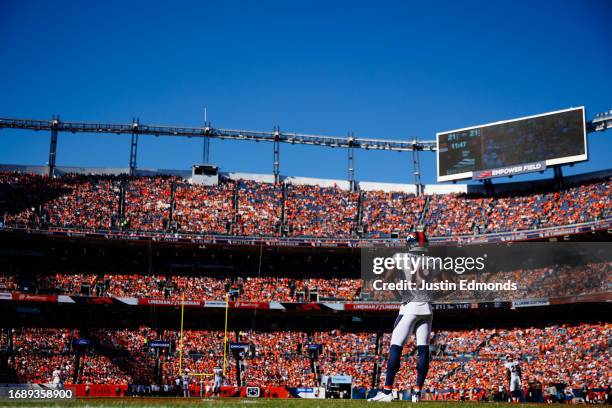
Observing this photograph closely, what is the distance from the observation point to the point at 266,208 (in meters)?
60.2

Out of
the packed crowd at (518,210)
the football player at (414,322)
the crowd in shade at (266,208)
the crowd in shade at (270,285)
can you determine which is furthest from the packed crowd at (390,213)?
the football player at (414,322)

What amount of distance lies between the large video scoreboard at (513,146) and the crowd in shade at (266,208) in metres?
3.03

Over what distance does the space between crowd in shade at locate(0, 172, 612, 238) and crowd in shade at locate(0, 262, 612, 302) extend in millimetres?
3774

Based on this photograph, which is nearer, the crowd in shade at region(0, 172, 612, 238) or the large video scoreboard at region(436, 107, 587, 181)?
the crowd in shade at region(0, 172, 612, 238)

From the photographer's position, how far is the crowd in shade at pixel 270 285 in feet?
158

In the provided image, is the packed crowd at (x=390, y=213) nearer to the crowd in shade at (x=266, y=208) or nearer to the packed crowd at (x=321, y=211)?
the crowd in shade at (x=266, y=208)

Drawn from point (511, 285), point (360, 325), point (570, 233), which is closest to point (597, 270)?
point (570, 233)

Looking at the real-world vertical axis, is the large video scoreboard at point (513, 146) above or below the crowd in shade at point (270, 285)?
above

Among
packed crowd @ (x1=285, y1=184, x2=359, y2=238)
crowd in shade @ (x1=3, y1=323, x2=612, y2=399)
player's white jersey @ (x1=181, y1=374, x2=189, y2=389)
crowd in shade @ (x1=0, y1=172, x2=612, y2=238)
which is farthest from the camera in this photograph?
packed crowd @ (x1=285, y1=184, x2=359, y2=238)

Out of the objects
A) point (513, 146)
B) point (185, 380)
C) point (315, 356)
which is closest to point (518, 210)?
point (513, 146)

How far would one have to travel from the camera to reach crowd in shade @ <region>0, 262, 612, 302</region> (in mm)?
48219

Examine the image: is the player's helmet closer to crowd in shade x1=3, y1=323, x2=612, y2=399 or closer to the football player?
the football player

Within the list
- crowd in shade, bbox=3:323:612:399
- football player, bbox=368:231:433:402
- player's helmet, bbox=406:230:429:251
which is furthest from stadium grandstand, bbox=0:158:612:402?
player's helmet, bbox=406:230:429:251

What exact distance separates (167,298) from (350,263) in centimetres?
1578
